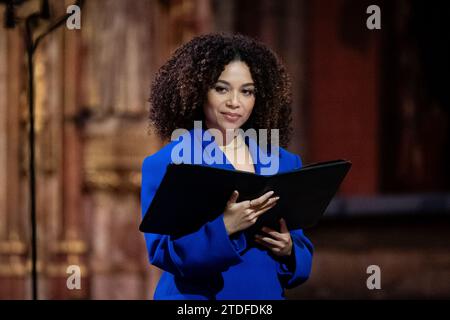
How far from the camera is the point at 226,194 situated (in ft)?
7.21

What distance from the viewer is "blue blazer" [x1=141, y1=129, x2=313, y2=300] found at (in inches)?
87.5

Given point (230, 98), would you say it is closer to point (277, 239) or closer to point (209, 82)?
point (209, 82)

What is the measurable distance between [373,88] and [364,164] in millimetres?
535

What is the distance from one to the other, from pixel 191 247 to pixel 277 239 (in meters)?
0.24

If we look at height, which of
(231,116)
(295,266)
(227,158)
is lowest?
(295,266)

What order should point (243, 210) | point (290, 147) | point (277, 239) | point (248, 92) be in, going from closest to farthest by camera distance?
point (243, 210) → point (277, 239) → point (248, 92) → point (290, 147)

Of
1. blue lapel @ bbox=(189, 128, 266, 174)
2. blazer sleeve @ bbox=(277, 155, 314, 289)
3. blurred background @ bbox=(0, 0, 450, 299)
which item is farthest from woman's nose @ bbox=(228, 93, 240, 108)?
blurred background @ bbox=(0, 0, 450, 299)

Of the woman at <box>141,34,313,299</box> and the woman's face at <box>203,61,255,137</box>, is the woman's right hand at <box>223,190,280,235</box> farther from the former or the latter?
the woman's face at <box>203,61,255,137</box>

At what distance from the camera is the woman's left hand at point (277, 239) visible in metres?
2.29

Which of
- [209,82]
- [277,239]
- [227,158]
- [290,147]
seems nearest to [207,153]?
[227,158]

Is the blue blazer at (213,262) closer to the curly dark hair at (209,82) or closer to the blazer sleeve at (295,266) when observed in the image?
the blazer sleeve at (295,266)
